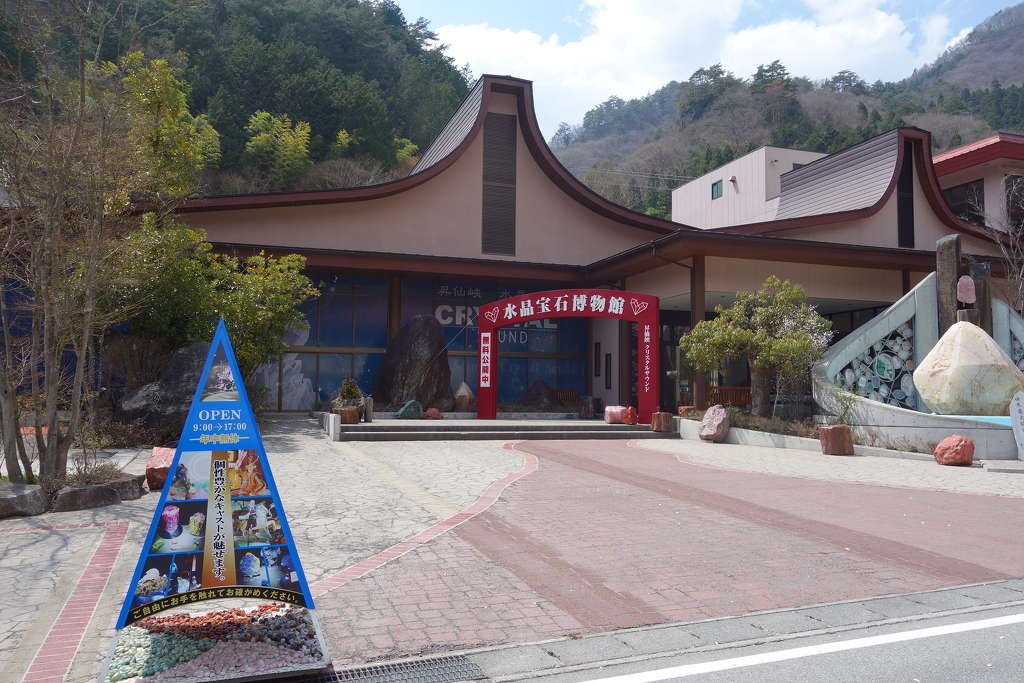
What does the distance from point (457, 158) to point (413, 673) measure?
63.7 ft

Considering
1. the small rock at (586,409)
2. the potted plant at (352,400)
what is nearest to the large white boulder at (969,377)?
the small rock at (586,409)

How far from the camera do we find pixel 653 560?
5859 mm

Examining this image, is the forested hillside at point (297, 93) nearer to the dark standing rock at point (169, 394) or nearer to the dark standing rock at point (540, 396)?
the dark standing rock at point (540, 396)

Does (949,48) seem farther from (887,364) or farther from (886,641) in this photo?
(886,641)

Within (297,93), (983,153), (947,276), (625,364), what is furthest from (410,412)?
(297,93)

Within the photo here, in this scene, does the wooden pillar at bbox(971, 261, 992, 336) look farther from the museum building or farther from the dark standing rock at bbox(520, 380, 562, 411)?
the dark standing rock at bbox(520, 380, 562, 411)

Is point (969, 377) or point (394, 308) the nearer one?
point (969, 377)

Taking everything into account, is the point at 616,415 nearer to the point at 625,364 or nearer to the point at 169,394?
the point at 625,364

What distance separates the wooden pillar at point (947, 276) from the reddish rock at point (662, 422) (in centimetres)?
586

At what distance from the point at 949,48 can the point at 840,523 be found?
138 meters

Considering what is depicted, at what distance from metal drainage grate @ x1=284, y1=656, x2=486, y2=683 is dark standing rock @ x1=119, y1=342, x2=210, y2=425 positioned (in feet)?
31.7

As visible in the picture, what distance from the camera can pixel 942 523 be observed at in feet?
24.3

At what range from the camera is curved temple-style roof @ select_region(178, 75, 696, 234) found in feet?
65.1

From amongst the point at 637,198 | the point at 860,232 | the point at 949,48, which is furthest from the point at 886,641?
the point at 949,48
